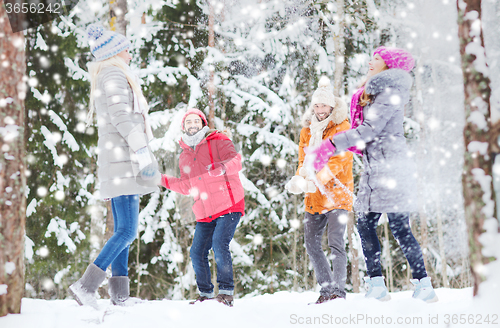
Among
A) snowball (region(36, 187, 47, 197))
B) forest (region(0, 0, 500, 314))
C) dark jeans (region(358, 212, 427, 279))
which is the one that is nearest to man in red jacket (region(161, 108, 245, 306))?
dark jeans (region(358, 212, 427, 279))

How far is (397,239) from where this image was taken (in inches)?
113

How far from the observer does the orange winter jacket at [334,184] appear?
317cm

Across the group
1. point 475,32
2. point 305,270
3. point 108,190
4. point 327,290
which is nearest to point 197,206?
point 108,190

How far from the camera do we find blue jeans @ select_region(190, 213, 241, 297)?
3.21 m

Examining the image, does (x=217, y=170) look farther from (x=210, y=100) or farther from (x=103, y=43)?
(x=210, y=100)

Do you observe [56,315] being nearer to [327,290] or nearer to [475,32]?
[327,290]

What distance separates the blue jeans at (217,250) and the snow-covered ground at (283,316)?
0.42 m

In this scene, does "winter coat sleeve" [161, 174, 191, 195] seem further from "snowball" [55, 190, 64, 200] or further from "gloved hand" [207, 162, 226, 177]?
"snowball" [55, 190, 64, 200]

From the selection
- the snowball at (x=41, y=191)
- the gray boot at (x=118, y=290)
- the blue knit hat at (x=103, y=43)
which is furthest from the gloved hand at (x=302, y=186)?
the snowball at (x=41, y=191)

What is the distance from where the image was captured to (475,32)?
2.45 metres

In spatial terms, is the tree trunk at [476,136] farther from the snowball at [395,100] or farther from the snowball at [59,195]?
the snowball at [59,195]

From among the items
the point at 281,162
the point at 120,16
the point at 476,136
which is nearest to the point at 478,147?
the point at 476,136

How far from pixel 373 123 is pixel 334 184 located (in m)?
0.66

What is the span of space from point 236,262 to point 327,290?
212 inches
